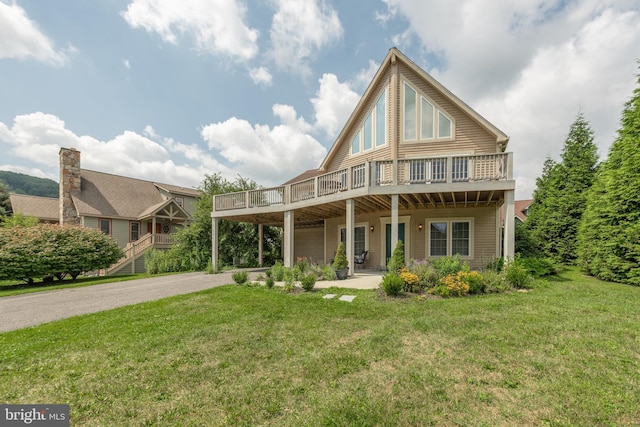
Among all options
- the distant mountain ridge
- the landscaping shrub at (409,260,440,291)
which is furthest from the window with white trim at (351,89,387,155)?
the distant mountain ridge

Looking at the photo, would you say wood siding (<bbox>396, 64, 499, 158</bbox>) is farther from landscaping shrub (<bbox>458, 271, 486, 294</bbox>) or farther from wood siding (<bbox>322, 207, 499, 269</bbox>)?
landscaping shrub (<bbox>458, 271, 486, 294</bbox>)

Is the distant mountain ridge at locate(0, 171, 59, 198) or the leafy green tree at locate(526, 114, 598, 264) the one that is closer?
the leafy green tree at locate(526, 114, 598, 264)

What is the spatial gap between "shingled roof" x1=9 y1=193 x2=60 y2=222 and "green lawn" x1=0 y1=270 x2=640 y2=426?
25971 mm

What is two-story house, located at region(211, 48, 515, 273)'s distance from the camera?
947 centimetres

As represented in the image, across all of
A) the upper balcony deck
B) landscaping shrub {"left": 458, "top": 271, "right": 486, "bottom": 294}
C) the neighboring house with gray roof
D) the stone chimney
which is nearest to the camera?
landscaping shrub {"left": 458, "top": 271, "right": 486, "bottom": 294}

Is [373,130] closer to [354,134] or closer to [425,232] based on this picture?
[354,134]

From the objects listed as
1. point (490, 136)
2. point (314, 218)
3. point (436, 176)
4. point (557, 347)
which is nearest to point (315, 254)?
point (314, 218)

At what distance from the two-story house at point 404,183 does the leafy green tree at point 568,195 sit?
301 centimetres

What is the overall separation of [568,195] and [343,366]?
590 inches

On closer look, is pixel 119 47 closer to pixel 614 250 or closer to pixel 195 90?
pixel 195 90

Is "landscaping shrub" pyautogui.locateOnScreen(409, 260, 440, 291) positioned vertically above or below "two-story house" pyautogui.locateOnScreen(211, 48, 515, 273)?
below

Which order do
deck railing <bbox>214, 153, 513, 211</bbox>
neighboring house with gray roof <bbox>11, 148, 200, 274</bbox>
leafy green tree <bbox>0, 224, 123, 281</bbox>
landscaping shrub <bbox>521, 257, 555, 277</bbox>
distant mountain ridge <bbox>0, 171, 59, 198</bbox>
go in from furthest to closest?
1. distant mountain ridge <bbox>0, 171, 59, 198</bbox>
2. neighboring house with gray roof <bbox>11, 148, 200, 274</bbox>
3. leafy green tree <bbox>0, 224, 123, 281</bbox>
4. landscaping shrub <bbox>521, 257, 555, 277</bbox>
5. deck railing <bbox>214, 153, 513, 211</bbox>

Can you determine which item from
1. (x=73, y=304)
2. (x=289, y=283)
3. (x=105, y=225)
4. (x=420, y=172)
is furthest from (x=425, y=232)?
(x=105, y=225)

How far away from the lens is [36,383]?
10.1ft
